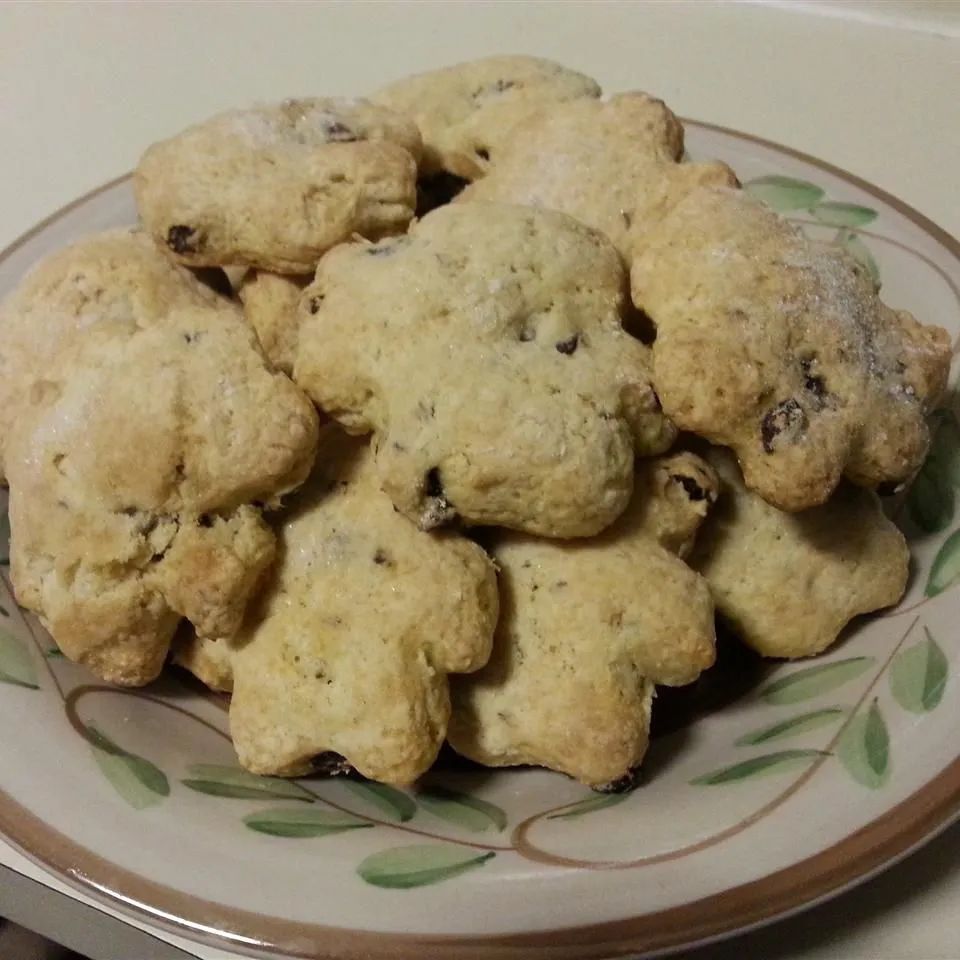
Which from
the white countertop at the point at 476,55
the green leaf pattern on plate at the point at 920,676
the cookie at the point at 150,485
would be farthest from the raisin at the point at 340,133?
the white countertop at the point at 476,55

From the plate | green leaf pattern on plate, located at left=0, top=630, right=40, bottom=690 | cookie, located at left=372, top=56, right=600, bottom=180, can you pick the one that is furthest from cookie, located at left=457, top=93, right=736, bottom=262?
green leaf pattern on plate, located at left=0, top=630, right=40, bottom=690

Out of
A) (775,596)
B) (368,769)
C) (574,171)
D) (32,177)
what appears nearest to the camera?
(368,769)

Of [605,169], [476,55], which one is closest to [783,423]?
[605,169]

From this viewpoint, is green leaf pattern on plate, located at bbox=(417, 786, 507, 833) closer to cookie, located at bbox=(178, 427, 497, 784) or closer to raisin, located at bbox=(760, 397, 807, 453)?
cookie, located at bbox=(178, 427, 497, 784)

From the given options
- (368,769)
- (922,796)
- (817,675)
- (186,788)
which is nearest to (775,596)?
(817,675)

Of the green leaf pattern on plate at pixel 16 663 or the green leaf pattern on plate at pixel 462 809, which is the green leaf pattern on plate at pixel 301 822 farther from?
the green leaf pattern on plate at pixel 16 663

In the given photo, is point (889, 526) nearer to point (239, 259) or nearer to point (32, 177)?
point (239, 259)

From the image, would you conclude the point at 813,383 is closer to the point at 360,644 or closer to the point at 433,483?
the point at 433,483
